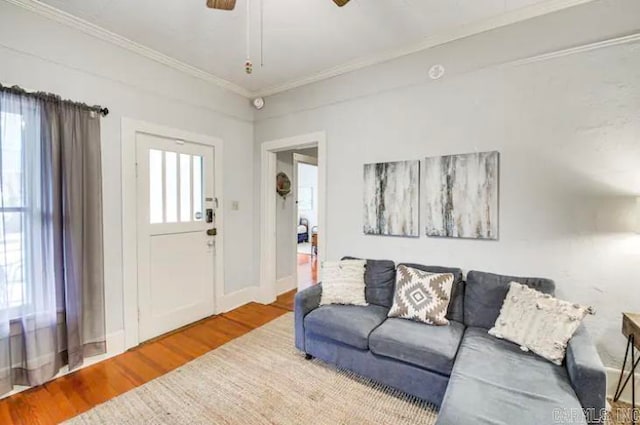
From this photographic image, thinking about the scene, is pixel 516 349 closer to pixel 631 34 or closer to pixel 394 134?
pixel 394 134

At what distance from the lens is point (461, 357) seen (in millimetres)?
1724

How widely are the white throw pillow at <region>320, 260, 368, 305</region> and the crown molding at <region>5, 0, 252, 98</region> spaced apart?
8.14ft

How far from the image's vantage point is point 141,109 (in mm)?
2744

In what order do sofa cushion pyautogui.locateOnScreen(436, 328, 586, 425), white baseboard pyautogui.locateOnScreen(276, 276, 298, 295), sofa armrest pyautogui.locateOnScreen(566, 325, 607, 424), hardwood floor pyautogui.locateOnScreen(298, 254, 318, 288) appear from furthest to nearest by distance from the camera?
hardwood floor pyautogui.locateOnScreen(298, 254, 318, 288) < white baseboard pyautogui.locateOnScreen(276, 276, 298, 295) < sofa armrest pyautogui.locateOnScreen(566, 325, 607, 424) < sofa cushion pyautogui.locateOnScreen(436, 328, 586, 425)

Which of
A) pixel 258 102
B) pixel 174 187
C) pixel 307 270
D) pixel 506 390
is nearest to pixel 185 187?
pixel 174 187

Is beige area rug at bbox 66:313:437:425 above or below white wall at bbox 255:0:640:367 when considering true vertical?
below

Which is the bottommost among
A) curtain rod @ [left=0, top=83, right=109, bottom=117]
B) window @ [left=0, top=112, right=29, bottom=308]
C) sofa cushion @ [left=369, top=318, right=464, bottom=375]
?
sofa cushion @ [left=369, top=318, right=464, bottom=375]

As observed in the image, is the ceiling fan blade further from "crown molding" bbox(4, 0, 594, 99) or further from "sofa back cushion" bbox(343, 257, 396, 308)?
"sofa back cushion" bbox(343, 257, 396, 308)

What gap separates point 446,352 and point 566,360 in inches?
24.5

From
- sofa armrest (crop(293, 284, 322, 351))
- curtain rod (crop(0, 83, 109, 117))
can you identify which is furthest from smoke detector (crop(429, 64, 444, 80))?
curtain rod (crop(0, 83, 109, 117))

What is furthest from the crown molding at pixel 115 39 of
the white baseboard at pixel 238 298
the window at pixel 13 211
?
the white baseboard at pixel 238 298

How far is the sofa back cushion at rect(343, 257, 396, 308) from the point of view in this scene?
2572 mm

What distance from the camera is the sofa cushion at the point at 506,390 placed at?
4.08 ft

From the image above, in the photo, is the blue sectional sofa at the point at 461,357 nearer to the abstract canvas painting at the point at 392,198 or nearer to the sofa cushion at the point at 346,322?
the sofa cushion at the point at 346,322
